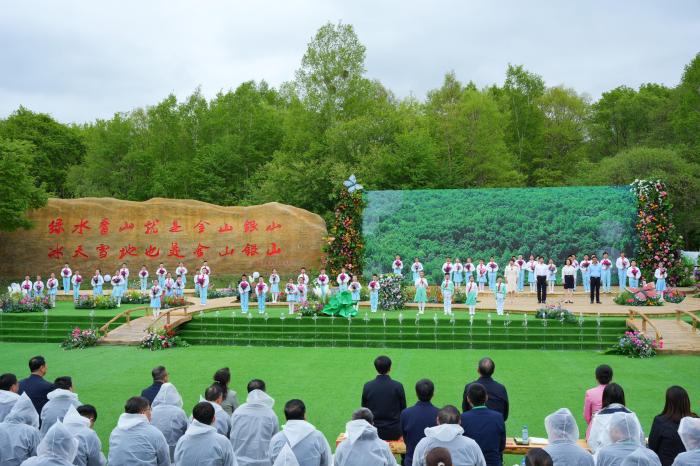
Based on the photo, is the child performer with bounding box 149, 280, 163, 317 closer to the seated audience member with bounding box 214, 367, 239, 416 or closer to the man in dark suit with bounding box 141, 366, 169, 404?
the man in dark suit with bounding box 141, 366, 169, 404

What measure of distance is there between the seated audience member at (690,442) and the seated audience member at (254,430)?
3414 mm

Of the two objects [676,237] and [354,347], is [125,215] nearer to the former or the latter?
[354,347]

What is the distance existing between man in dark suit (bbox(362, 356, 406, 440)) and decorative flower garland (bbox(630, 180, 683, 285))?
22.0 meters

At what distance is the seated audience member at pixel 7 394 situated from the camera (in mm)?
6773

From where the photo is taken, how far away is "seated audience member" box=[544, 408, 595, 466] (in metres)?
5.04

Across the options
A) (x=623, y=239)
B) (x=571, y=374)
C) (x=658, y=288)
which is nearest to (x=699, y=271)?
(x=658, y=288)

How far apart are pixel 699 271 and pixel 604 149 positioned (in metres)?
21.6

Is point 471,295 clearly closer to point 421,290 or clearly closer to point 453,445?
point 421,290

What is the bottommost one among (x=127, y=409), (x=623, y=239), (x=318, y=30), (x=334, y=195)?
(x=127, y=409)

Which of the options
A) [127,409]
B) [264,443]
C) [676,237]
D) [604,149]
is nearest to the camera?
[127,409]

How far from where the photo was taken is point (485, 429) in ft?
19.0

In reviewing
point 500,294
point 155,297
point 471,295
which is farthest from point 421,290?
point 155,297

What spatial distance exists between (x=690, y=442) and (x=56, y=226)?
29281mm

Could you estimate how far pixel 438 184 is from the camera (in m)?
35.6
